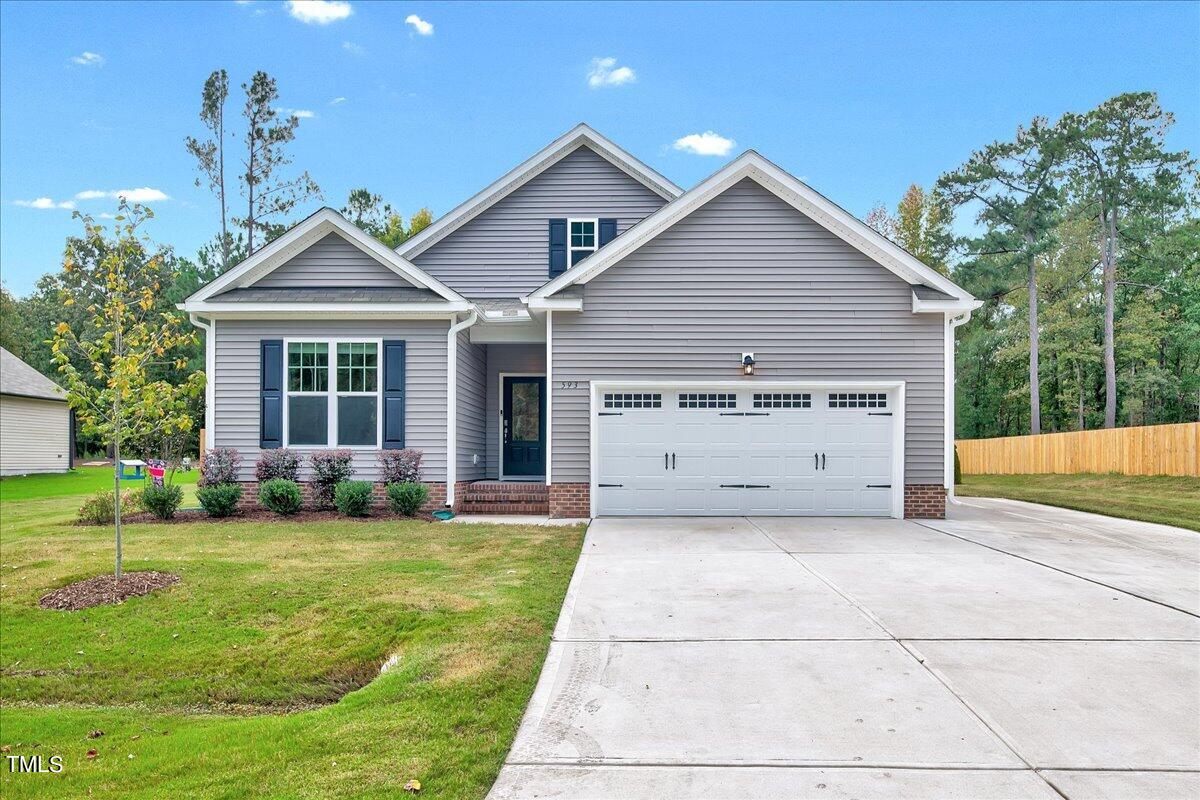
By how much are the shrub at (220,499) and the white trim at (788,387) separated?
564 cm

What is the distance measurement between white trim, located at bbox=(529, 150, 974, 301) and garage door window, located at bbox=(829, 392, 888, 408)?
6.24 ft

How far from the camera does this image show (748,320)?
12.6 meters

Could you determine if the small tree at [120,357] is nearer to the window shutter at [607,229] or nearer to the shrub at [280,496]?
the shrub at [280,496]

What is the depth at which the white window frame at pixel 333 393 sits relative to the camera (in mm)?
12977

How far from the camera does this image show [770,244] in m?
12.6

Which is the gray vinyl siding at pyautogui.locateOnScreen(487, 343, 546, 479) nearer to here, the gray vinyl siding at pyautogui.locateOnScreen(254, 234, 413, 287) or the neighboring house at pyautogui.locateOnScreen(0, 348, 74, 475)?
the gray vinyl siding at pyautogui.locateOnScreen(254, 234, 413, 287)

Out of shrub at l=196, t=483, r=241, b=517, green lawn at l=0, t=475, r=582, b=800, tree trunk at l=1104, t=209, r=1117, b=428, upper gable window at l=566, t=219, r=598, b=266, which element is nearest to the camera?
Result: green lawn at l=0, t=475, r=582, b=800

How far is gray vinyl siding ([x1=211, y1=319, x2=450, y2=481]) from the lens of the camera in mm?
12984

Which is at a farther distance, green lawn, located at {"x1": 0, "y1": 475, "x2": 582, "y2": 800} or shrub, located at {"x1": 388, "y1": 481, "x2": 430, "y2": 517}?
shrub, located at {"x1": 388, "y1": 481, "x2": 430, "y2": 517}

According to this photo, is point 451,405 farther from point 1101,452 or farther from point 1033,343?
point 1033,343

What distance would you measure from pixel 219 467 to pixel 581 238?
313 inches

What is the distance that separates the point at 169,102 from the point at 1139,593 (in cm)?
3391

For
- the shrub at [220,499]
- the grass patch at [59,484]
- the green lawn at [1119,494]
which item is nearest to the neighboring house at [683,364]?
the shrub at [220,499]

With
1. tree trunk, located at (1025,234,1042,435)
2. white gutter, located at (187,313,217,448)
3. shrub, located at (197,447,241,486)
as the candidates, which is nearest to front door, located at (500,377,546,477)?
shrub, located at (197,447,241,486)
